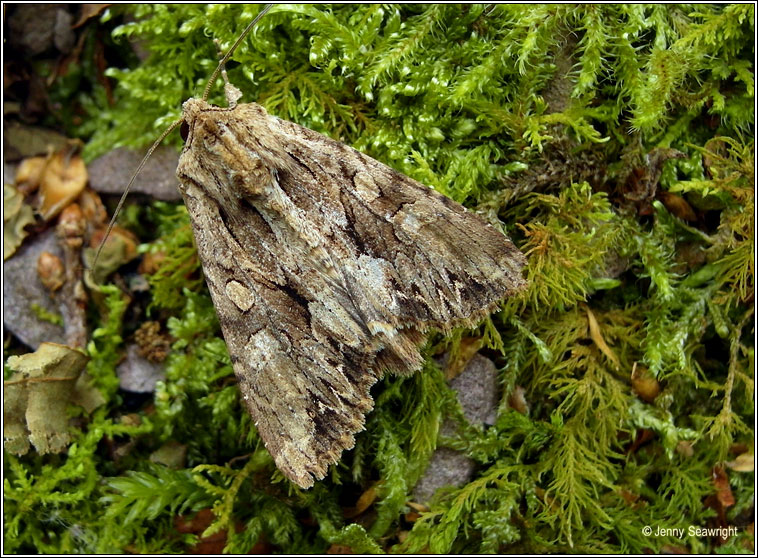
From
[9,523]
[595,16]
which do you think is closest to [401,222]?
[595,16]

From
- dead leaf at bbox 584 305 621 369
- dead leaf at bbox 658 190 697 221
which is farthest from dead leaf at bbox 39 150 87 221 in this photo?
dead leaf at bbox 658 190 697 221

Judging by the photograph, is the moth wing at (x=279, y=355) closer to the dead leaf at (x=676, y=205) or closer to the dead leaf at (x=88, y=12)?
the dead leaf at (x=88, y=12)

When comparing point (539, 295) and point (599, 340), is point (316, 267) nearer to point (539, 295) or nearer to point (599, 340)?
point (539, 295)

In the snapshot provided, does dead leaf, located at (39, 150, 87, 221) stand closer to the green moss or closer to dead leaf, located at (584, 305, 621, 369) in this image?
the green moss

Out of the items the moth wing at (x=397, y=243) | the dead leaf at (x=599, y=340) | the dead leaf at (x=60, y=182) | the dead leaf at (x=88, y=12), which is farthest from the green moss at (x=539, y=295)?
the dead leaf at (x=60, y=182)

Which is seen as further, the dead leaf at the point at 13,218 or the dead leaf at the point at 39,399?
the dead leaf at the point at 13,218

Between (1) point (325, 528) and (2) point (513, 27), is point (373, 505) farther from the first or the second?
(2) point (513, 27)

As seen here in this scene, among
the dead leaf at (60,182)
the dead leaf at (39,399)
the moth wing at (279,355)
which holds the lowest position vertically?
the dead leaf at (39,399)
